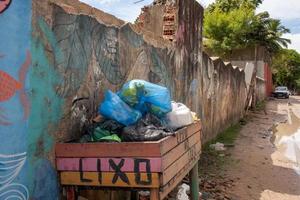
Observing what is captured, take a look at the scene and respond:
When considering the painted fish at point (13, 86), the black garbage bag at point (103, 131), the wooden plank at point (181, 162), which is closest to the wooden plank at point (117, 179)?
the wooden plank at point (181, 162)

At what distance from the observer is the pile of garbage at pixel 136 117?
12.0 ft

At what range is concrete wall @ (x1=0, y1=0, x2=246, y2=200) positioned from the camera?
3.04m

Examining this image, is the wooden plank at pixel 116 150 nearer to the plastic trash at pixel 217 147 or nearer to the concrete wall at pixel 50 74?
the concrete wall at pixel 50 74

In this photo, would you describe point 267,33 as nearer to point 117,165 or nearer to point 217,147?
point 217,147

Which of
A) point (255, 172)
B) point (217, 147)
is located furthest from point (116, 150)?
point (217, 147)

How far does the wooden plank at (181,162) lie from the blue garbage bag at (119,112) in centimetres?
58

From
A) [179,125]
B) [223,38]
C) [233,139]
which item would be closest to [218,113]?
[233,139]

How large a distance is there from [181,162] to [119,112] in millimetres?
833

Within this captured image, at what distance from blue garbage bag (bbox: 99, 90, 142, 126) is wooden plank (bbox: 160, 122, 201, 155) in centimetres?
41

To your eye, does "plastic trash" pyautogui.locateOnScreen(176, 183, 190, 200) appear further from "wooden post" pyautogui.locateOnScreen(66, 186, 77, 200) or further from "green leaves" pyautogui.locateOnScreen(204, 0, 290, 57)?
"green leaves" pyautogui.locateOnScreen(204, 0, 290, 57)

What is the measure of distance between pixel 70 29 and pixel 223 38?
32.5m

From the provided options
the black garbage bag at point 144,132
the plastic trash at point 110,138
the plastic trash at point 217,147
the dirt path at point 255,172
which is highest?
the black garbage bag at point 144,132

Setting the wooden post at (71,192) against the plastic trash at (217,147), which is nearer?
the wooden post at (71,192)

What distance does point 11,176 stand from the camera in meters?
3.09
